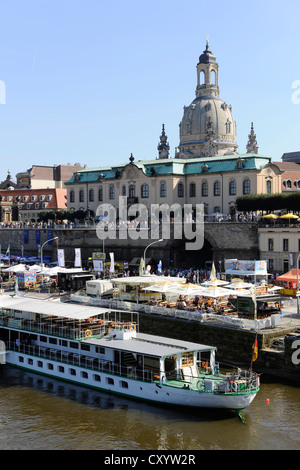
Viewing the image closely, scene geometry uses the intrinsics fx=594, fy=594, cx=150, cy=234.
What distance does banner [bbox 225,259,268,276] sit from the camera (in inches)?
2064

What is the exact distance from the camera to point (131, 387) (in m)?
31.6

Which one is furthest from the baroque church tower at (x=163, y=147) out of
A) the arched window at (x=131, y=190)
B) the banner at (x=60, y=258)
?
the banner at (x=60, y=258)

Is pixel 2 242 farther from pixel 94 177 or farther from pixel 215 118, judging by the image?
pixel 215 118

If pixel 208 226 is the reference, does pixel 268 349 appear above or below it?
below

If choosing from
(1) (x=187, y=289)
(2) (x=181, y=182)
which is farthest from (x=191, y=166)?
(1) (x=187, y=289)

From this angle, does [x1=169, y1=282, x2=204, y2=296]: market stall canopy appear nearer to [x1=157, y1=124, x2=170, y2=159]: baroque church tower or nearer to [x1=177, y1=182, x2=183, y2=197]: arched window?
[x1=177, y1=182, x2=183, y2=197]: arched window

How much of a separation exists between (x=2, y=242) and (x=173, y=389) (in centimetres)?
7226

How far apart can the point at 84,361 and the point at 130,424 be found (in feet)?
23.6

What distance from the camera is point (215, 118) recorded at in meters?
125

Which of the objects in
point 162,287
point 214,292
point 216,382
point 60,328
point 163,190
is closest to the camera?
point 216,382

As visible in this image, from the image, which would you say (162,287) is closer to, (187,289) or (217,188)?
(187,289)
